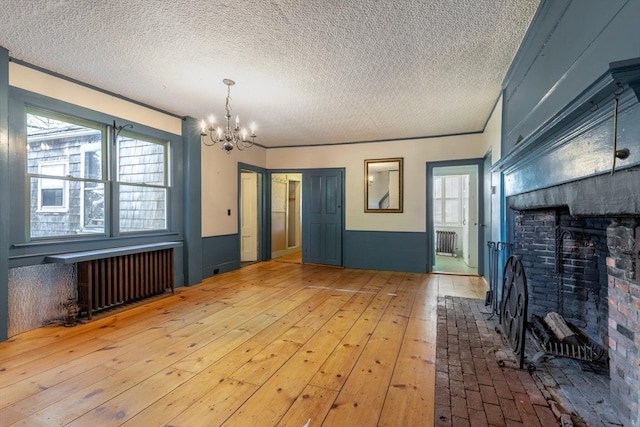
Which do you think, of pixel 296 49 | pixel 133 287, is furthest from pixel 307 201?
pixel 296 49

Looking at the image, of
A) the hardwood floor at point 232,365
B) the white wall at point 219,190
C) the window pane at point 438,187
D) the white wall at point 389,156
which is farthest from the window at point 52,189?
the window pane at point 438,187

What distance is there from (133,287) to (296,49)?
333 cm

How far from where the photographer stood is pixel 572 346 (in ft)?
7.07

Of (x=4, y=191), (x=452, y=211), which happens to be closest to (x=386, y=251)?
(x=452, y=211)

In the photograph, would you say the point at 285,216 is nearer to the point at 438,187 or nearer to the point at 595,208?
the point at 438,187

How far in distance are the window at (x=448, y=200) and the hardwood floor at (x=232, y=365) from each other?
4454 millimetres

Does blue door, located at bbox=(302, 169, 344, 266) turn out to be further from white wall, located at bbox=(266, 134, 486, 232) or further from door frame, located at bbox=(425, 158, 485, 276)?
door frame, located at bbox=(425, 158, 485, 276)

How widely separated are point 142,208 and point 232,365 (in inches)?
113

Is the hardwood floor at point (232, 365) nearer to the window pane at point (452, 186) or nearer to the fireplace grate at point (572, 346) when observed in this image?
the fireplace grate at point (572, 346)

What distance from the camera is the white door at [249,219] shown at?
679cm

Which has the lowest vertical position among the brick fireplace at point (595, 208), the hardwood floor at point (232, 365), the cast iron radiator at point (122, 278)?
the hardwood floor at point (232, 365)

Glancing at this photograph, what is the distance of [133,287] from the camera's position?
368 centimetres

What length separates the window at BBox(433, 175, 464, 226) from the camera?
25.2 ft

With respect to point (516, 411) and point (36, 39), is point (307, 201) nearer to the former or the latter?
point (36, 39)
